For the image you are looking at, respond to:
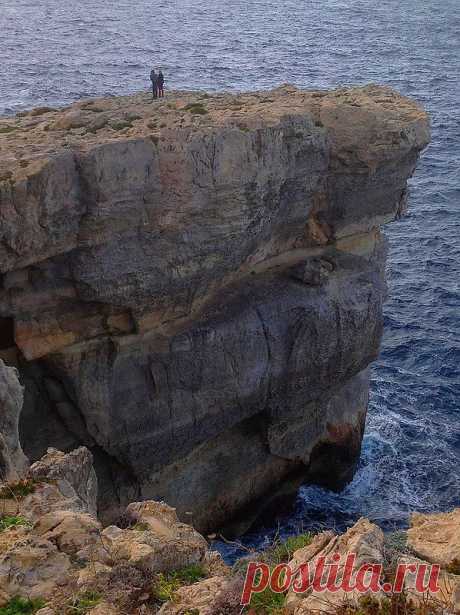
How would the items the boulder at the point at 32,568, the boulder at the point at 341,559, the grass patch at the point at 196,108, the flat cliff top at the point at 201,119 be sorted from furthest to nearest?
the grass patch at the point at 196,108, the flat cliff top at the point at 201,119, the boulder at the point at 32,568, the boulder at the point at 341,559

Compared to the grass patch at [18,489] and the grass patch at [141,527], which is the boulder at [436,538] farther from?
the grass patch at [18,489]

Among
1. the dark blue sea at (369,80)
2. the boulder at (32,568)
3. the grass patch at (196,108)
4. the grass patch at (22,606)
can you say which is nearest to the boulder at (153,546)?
the boulder at (32,568)

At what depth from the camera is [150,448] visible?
23.8 metres

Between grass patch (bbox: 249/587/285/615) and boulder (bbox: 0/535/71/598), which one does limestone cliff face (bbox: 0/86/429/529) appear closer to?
boulder (bbox: 0/535/71/598)

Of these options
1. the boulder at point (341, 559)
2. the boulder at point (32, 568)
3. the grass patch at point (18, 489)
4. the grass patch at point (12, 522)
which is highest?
the boulder at point (341, 559)

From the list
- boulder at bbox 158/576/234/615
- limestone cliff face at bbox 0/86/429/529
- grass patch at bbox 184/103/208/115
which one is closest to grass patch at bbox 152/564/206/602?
boulder at bbox 158/576/234/615

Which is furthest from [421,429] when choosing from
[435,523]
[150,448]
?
[435,523]

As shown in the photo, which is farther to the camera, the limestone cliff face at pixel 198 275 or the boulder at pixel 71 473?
the limestone cliff face at pixel 198 275

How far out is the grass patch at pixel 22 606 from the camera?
9.96 m

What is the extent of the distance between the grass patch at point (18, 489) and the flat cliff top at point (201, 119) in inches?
347

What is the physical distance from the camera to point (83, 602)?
396 inches

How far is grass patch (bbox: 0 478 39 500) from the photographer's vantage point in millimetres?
12531

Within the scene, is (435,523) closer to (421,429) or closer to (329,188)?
(329,188)

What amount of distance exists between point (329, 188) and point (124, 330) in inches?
348
